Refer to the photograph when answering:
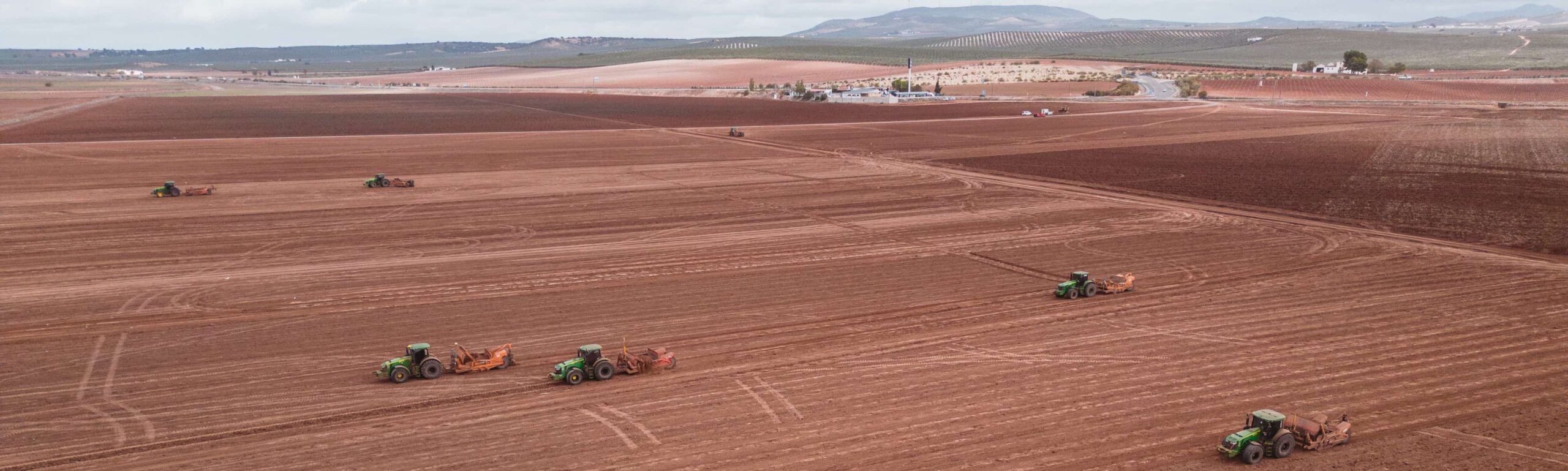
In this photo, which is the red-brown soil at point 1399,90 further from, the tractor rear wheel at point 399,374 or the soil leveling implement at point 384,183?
the tractor rear wheel at point 399,374

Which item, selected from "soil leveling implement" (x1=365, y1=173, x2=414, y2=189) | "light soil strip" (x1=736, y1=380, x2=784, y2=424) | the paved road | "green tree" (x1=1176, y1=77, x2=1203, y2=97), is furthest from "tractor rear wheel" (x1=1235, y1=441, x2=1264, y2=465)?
"green tree" (x1=1176, y1=77, x2=1203, y2=97)

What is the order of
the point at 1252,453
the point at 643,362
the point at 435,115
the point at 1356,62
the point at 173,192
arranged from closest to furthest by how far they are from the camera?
the point at 1252,453, the point at 643,362, the point at 173,192, the point at 435,115, the point at 1356,62

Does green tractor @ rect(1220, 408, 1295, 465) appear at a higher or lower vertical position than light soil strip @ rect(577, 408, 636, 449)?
higher

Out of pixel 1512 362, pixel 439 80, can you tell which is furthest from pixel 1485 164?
pixel 439 80

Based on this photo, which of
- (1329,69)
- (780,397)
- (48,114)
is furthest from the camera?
(1329,69)

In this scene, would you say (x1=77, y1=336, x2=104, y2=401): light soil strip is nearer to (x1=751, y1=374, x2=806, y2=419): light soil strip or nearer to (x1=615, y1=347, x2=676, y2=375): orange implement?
(x1=615, y1=347, x2=676, y2=375): orange implement

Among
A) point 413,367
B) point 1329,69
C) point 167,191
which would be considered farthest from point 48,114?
point 1329,69

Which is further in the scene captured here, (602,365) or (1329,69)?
(1329,69)

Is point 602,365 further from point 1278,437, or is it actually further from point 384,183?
point 384,183
